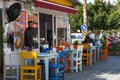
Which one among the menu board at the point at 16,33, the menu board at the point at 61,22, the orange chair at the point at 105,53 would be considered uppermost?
the menu board at the point at 61,22

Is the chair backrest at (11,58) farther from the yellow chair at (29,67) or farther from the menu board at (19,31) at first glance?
the yellow chair at (29,67)

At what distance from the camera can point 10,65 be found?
1065 cm

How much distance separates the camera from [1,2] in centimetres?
1159

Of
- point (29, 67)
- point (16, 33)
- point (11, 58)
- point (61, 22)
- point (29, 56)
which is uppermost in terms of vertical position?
point (61, 22)

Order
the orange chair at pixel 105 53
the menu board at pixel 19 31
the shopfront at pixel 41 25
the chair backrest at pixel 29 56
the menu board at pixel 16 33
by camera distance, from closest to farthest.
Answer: the chair backrest at pixel 29 56
the menu board at pixel 16 33
the shopfront at pixel 41 25
the menu board at pixel 19 31
the orange chair at pixel 105 53

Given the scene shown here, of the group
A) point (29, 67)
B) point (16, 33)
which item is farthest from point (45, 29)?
point (29, 67)

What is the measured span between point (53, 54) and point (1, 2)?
8.74 feet

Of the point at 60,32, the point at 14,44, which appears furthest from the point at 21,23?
the point at 60,32

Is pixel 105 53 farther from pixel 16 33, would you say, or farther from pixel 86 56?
pixel 16 33

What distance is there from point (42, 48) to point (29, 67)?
3580mm

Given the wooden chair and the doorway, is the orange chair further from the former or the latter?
the wooden chair

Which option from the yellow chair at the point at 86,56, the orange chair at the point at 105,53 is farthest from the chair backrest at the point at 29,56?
the orange chair at the point at 105,53

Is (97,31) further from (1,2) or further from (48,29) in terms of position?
(1,2)

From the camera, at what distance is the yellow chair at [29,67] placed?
396 inches
